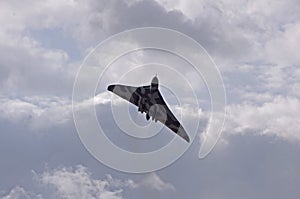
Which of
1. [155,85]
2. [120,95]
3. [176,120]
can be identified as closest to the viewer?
[155,85]

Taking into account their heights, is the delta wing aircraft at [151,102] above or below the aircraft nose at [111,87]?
below

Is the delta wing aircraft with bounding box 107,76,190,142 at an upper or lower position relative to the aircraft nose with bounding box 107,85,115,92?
lower

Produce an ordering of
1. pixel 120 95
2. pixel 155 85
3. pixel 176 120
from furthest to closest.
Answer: pixel 176 120
pixel 120 95
pixel 155 85

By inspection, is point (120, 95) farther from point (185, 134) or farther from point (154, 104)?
point (185, 134)

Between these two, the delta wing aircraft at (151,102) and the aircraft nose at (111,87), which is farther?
the aircraft nose at (111,87)

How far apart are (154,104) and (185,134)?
15.9 metres

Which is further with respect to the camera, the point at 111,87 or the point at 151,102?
the point at 111,87

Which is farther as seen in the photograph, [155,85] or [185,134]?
[185,134]

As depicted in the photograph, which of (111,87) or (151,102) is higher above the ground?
(111,87)

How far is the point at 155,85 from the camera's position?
86.9 m

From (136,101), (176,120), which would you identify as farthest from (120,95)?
(176,120)

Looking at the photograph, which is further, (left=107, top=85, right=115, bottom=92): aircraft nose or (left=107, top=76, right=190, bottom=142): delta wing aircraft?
(left=107, top=85, right=115, bottom=92): aircraft nose

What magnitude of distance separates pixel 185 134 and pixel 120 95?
2488cm

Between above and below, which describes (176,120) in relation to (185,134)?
above
